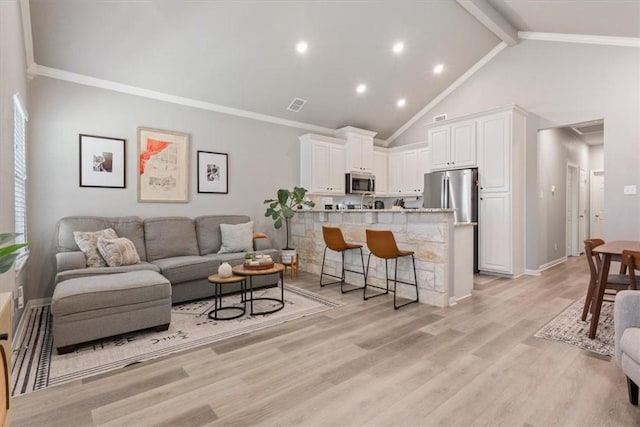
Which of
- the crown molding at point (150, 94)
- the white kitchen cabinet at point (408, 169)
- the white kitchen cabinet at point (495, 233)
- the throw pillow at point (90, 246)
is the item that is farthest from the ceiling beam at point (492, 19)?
the throw pillow at point (90, 246)

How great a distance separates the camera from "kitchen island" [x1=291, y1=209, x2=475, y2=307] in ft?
11.4

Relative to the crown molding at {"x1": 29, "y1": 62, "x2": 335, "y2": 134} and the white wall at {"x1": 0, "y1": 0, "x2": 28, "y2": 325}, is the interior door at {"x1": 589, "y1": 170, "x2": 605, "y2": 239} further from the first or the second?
the white wall at {"x1": 0, "y1": 0, "x2": 28, "y2": 325}

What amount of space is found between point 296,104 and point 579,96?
175 inches

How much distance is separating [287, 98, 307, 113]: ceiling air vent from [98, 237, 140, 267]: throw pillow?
3.43 m

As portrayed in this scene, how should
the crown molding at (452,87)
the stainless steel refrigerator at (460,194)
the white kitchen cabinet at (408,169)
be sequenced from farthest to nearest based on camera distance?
the white kitchen cabinet at (408,169), the crown molding at (452,87), the stainless steel refrigerator at (460,194)

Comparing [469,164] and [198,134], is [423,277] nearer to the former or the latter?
[469,164]

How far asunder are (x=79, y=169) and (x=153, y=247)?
1.30 m

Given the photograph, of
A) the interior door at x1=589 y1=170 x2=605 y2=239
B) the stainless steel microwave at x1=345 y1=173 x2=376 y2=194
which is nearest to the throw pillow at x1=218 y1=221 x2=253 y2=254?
the stainless steel microwave at x1=345 y1=173 x2=376 y2=194

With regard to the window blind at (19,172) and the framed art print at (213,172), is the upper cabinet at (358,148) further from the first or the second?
the window blind at (19,172)

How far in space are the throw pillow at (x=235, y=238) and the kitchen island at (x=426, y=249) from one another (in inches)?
54.6

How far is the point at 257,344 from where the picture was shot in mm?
2564

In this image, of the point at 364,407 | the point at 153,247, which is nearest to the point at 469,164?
the point at 364,407

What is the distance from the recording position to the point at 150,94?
14.5 feet

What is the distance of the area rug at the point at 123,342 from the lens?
6.99 ft
